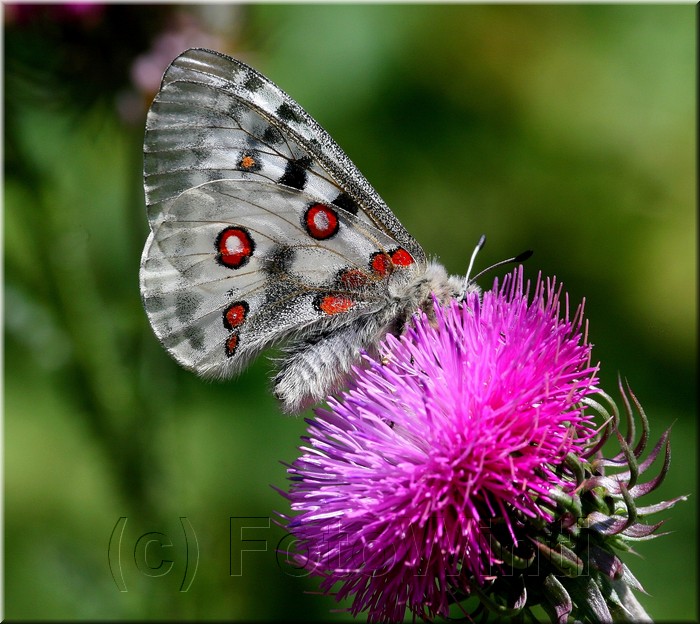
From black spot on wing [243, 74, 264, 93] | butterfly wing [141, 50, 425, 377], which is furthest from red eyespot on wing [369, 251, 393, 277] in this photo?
black spot on wing [243, 74, 264, 93]

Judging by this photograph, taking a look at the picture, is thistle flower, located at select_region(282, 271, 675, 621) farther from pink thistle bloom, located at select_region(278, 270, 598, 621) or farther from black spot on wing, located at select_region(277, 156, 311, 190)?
black spot on wing, located at select_region(277, 156, 311, 190)

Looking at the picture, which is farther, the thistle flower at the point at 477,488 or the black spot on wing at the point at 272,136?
the black spot on wing at the point at 272,136

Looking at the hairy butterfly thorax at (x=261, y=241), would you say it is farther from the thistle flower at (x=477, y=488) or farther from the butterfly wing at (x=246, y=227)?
the thistle flower at (x=477, y=488)

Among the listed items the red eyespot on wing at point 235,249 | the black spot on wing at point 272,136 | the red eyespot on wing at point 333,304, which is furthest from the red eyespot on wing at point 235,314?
the black spot on wing at point 272,136

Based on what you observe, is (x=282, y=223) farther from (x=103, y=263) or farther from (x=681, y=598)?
(x=681, y=598)

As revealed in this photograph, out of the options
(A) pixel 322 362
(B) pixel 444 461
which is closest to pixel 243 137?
(A) pixel 322 362

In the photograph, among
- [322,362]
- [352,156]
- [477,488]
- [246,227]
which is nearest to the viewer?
[477,488]

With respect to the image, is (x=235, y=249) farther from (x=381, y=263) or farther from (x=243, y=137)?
(x=381, y=263)
